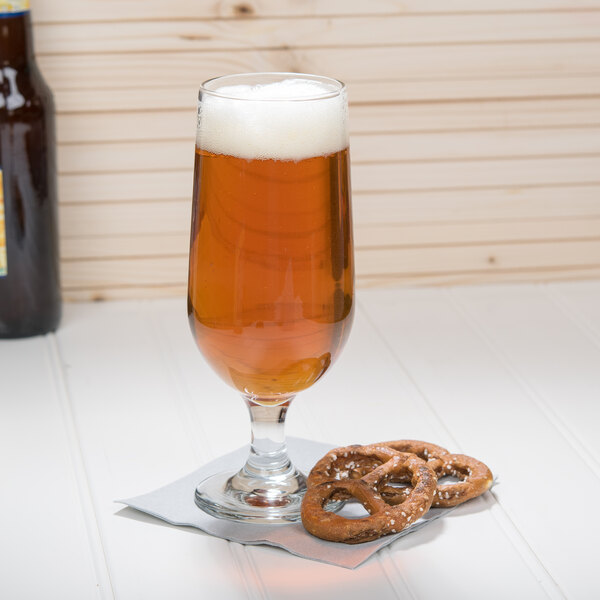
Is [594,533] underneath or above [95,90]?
underneath

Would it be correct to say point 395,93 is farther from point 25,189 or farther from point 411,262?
point 25,189

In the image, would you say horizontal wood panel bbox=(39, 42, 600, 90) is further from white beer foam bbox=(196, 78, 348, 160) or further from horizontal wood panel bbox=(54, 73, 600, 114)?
white beer foam bbox=(196, 78, 348, 160)

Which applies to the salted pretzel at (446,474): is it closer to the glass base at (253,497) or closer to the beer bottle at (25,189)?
the glass base at (253,497)

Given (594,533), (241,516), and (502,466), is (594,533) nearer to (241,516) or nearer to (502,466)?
(502,466)

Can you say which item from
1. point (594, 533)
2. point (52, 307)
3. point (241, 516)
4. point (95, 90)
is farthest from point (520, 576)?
point (95, 90)

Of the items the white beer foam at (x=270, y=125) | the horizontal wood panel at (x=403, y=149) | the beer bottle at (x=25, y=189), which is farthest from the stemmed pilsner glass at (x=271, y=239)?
the horizontal wood panel at (x=403, y=149)

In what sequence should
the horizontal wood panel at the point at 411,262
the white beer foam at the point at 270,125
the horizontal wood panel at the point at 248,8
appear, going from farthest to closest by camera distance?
the horizontal wood panel at the point at 411,262
the horizontal wood panel at the point at 248,8
the white beer foam at the point at 270,125

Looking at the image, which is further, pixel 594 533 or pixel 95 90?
pixel 95 90
